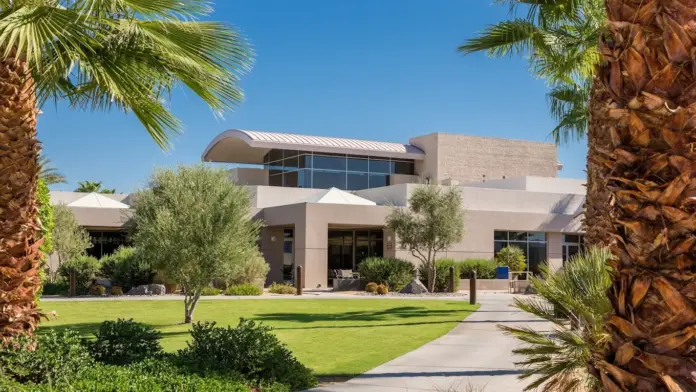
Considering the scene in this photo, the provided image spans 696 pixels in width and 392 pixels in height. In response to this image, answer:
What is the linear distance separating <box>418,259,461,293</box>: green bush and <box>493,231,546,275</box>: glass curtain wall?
458cm

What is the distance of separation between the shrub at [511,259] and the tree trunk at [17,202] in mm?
26922

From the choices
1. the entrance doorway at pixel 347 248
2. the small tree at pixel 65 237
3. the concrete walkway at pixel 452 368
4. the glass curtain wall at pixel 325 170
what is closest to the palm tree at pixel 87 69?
the concrete walkway at pixel 452 368

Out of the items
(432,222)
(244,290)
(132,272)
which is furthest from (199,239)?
(432,222)

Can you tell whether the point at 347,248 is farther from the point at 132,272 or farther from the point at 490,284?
the point at 132,272

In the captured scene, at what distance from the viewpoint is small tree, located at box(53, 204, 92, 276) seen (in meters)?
29.0

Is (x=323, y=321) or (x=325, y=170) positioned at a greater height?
(x=325, y=170)

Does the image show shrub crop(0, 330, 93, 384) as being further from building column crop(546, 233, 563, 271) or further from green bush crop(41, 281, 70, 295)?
building column crop(546, 233, 563, 271)

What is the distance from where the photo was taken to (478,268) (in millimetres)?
30984

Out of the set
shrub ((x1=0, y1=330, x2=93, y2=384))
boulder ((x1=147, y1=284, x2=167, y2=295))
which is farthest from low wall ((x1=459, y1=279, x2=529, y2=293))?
shrub ((x1=0, y1=330, x2=93, y2=384))

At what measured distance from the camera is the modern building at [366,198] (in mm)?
30797

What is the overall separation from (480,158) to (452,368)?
1434 inches

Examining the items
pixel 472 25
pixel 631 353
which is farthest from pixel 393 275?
pixel 631 353

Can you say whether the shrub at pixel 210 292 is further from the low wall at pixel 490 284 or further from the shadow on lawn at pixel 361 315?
the low wall at pixel 490 284

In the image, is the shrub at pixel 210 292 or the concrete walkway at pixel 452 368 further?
the shrub at pixel 210 292
